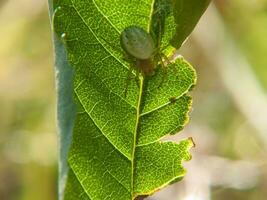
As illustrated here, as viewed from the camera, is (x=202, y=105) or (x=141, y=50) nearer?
(x=141, y=50)

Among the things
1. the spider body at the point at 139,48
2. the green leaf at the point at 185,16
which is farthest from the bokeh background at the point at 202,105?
the green leaf at the point at 185,16

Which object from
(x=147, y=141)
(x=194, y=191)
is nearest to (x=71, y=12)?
(x=147, y=141)

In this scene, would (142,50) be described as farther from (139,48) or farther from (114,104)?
(114,104)

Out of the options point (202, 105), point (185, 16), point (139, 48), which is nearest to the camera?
point (185, 16)

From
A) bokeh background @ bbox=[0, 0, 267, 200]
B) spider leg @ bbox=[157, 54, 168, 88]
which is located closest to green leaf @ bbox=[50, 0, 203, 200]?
spider leg @ bbox=[157, 54, 168, 88]

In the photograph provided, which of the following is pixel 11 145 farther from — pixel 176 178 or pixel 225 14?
pixel 176 178

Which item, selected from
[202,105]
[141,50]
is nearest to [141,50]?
[141,50]

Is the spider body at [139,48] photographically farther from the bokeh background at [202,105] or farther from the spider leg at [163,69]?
the bokeh background at [202,105]

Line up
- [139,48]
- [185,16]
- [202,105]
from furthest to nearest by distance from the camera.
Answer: [202,105]
[139,48]
[185,16]
